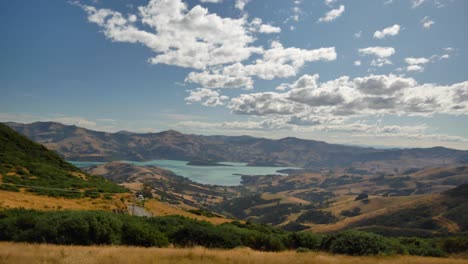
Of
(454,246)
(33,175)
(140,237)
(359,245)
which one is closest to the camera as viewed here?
(140,237)

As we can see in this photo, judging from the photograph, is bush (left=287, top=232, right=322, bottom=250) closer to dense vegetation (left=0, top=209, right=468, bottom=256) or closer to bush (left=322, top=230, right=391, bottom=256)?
dense vegetation (left=0, top=209, right=468, bottom=256)

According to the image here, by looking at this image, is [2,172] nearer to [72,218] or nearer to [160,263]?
[72,218]

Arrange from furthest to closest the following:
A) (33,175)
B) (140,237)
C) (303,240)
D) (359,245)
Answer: (33,175), (303,240), (359,245), (140,237)

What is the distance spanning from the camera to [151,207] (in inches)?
2116

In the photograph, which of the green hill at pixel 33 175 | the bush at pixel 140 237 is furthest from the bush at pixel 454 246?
the green hill at pixel 33 175

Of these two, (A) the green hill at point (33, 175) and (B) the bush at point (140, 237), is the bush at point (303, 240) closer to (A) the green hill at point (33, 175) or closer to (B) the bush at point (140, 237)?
(B) the bush at point (140, 237)

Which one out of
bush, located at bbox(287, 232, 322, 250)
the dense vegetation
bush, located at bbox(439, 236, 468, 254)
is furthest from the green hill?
bush, located at bbox(439, 236, 468, 254)

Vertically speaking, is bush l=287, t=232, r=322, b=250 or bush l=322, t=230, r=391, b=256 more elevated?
bush l=322, t=230, r=391, b=256

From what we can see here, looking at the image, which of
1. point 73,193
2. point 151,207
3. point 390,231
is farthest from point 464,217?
point 73,193

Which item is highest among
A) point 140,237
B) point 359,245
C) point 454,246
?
point 140,237

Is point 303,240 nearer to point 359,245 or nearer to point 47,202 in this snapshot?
point 359,245

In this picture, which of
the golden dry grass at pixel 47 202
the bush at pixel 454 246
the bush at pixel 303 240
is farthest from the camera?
the golden dry grass at pixel 47 202

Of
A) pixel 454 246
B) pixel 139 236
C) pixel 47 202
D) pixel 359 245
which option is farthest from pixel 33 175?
pixel 454 246

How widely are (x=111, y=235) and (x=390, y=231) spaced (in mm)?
187184
